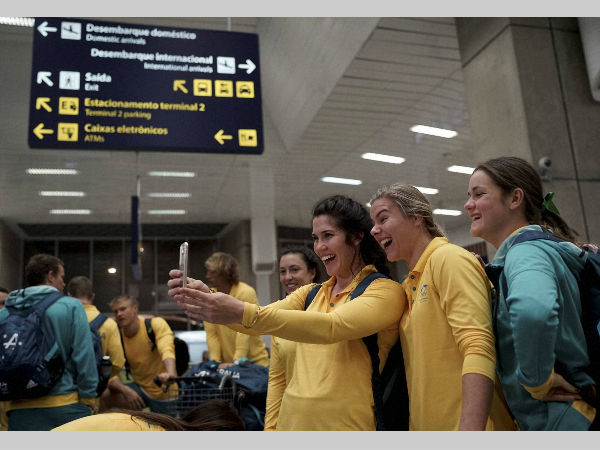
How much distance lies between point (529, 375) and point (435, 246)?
55 cm

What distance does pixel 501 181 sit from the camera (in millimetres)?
1780

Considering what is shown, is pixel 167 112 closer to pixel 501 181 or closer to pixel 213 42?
pixel 213 42

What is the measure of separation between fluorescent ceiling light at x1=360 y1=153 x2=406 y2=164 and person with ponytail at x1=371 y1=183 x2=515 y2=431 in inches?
410

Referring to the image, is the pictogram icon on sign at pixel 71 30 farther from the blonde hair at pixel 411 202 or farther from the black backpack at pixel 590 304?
the black backpack at pixel 590 304

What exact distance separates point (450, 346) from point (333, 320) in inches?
14.0

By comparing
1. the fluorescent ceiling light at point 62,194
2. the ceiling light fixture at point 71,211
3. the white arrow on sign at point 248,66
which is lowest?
the white arrow on sign at point 248,66

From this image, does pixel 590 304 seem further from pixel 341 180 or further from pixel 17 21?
pixel 341 180

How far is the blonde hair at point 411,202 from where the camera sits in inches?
73.2

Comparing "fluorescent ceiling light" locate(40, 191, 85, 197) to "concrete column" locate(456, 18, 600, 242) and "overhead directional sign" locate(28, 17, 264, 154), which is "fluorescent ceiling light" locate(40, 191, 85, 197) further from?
"concrete column" locate(456, 18, 600, 242)

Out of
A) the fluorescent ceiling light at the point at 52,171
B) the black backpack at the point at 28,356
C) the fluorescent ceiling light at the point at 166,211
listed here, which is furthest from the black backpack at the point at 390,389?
the fluorescent ceiling light at the point at 166,211

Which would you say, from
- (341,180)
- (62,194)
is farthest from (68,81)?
(62,194)

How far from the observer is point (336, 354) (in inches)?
70.4

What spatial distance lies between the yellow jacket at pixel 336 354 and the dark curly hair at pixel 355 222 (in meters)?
0.20

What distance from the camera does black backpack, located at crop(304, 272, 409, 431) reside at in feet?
5.69
